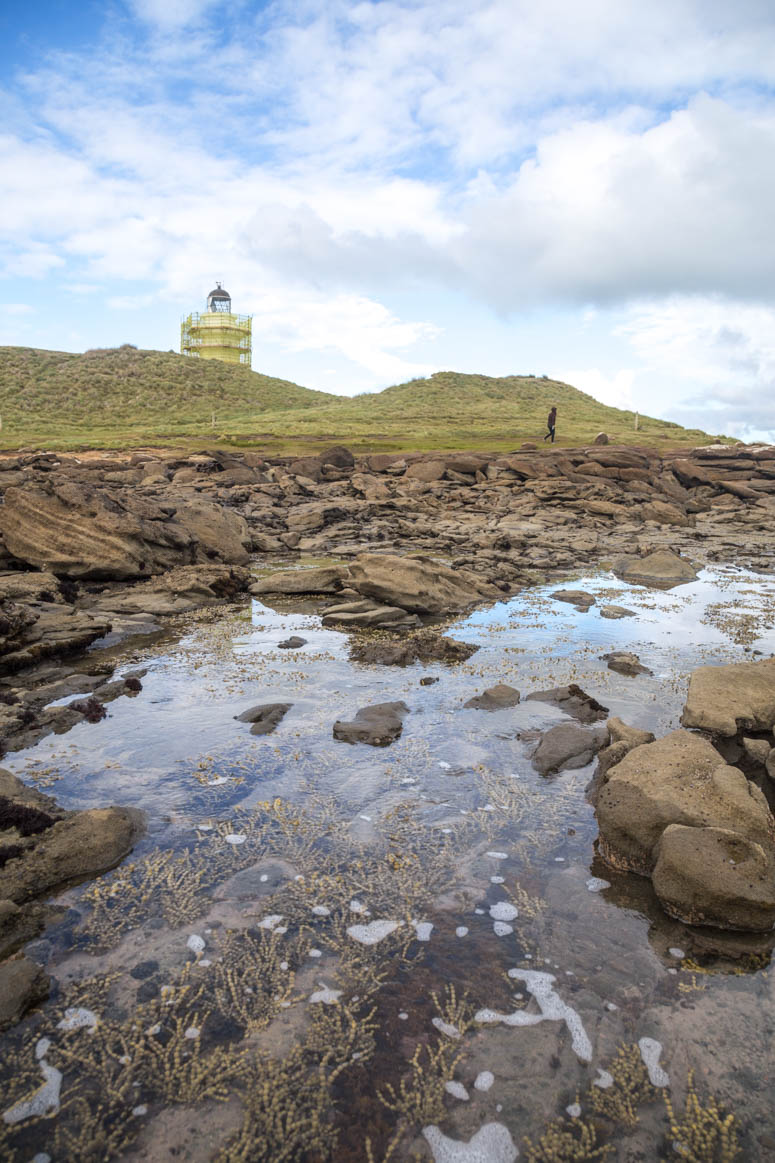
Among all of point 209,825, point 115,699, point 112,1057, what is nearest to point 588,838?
point 209,825

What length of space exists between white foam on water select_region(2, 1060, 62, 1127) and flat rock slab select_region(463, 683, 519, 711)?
5426 mm

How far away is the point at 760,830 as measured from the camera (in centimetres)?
476

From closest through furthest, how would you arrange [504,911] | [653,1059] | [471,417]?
[653,1059] → [504,911] → [471,417]

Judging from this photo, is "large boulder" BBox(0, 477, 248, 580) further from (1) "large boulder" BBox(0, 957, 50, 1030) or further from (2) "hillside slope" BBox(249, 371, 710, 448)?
(2) "hillside slope" BBox(249, 371, 710, 448)

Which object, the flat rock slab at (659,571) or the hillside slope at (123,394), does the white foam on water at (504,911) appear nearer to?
the flat rock slab at (659,571)

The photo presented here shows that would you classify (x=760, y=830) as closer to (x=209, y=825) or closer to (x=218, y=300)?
(x=209, y=825)

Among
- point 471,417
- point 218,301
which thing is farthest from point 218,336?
point 471,417

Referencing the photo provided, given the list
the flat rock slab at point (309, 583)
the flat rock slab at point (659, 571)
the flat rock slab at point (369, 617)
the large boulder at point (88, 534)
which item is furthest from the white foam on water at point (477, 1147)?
the flat rock slab at point (659, 571)

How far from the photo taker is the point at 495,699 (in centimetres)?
815

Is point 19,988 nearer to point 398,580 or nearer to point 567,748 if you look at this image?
point 567,748

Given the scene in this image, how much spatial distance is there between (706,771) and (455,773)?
209 cm

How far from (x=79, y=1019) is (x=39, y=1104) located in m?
0.46

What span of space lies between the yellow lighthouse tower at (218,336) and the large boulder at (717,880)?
86.7 metres

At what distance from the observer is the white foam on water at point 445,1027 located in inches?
141
